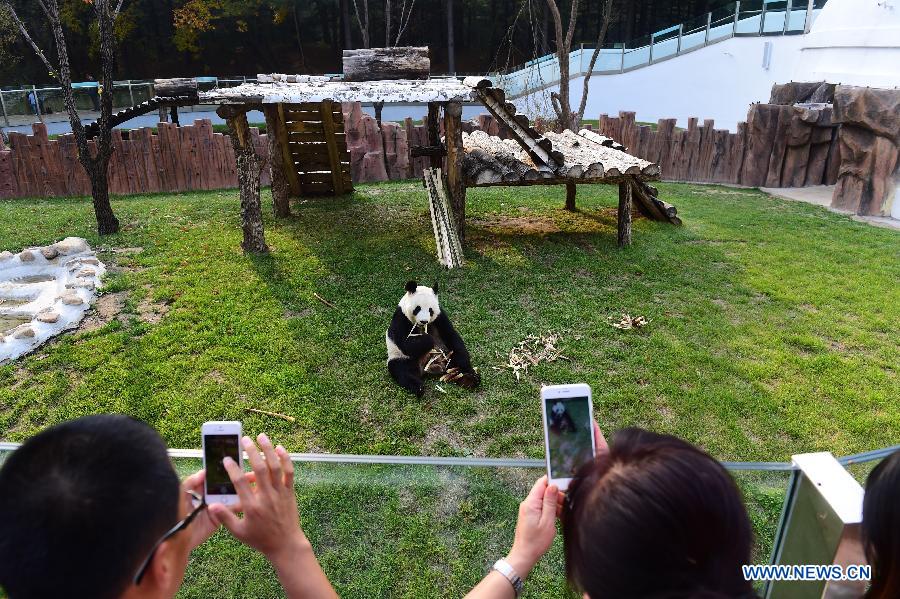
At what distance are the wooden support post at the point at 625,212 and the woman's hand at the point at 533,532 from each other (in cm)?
536

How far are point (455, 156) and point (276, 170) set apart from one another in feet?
8.65

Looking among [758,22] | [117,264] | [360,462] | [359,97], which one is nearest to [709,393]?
[360,462]

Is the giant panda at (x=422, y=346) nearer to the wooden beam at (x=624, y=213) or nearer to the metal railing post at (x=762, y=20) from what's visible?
the wooden beam at (x=624, y=213)

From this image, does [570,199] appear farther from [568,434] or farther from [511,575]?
[511,575]

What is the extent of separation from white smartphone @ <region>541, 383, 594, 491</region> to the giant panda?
222 centimetres

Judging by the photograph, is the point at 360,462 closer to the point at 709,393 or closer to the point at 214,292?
the point at 709,393

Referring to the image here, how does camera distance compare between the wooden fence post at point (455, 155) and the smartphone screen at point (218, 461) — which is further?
the wooden fence post at point (455, 155)

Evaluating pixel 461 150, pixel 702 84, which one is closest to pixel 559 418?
pixel 461 150

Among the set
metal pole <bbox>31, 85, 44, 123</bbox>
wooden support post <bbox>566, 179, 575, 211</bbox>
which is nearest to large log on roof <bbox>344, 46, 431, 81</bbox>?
wooden support post <bbox>566, 179, 575, 211</bbox>

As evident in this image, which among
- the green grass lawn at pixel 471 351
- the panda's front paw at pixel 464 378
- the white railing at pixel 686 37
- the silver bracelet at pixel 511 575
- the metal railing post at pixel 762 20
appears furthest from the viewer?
the metal railing post at pixel 762 20

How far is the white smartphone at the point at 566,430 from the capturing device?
1478mm

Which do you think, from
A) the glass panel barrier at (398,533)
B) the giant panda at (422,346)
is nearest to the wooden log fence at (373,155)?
the giant panda at (422,346)

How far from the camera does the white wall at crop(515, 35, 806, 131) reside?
1441 cm

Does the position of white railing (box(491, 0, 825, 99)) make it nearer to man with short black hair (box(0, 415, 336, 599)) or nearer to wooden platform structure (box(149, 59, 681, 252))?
wooden platform structure (box(149, 59, 681, 252))
